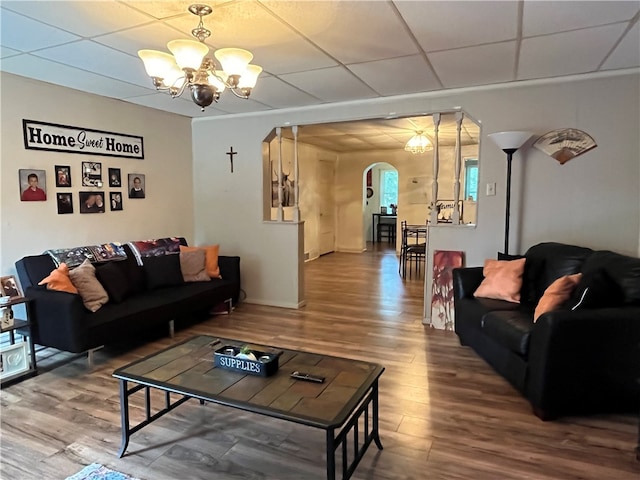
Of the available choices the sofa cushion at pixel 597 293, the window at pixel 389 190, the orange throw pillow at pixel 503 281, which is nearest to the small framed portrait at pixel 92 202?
A: the orange throw pillow at pixel 503 281

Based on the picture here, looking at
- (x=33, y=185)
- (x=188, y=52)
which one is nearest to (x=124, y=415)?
(x=188, y=52)

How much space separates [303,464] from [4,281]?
2846mm

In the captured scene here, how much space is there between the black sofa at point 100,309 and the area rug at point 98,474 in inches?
50.2

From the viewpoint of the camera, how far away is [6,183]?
11.4ft

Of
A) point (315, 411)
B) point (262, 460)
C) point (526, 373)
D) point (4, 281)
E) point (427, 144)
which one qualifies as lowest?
point (262, 460)

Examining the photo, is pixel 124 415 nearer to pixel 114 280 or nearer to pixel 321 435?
pixel 321 435

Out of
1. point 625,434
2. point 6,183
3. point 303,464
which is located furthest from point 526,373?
point 6,183

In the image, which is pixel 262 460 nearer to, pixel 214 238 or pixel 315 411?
pixel 315 411

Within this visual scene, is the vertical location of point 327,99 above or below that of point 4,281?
above

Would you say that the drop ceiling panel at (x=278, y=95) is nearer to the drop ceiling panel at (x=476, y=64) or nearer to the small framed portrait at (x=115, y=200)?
the drop ceiling panel at (x=476, y=64)

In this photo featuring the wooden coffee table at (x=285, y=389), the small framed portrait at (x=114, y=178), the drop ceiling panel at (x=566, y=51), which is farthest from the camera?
the small framed portrait at (x=114, y=178)

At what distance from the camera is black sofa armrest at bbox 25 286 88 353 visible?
310 centimetres

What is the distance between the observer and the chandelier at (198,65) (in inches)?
88.6

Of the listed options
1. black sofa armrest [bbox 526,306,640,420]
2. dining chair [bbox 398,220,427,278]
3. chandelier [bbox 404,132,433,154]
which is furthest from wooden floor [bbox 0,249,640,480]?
chandelier [bbox 404,132,433,154]
